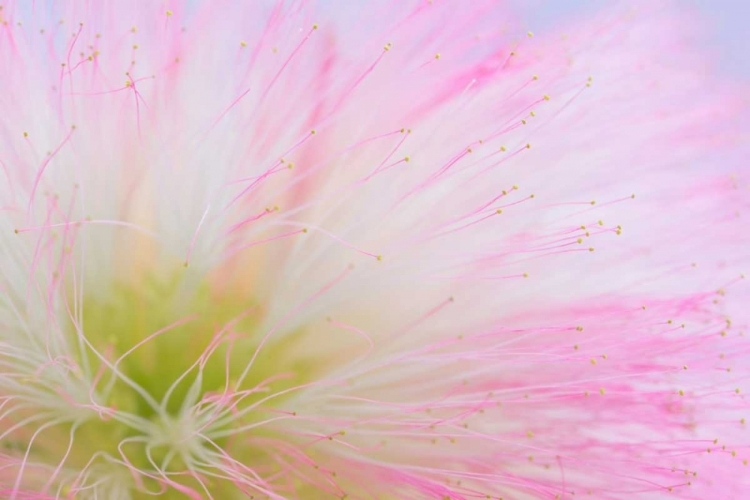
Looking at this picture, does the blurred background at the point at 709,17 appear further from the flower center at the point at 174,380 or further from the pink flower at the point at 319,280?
the flower center at the point at 174,380

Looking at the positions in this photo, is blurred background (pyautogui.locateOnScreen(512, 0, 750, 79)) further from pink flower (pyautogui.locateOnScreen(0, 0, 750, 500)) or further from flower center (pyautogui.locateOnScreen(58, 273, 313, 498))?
flower center (pyautogui.locateOnScreen(58, 273, 313, 498))

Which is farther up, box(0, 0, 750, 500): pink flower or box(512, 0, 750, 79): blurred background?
box(512, 0, 750, 79): blurred background

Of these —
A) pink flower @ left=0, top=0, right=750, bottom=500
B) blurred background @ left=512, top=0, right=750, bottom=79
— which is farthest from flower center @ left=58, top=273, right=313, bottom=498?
blurred background @ left=512, top=0, right=750, bottom=79

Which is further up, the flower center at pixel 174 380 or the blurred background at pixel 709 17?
the blurred background at pixel 709 17

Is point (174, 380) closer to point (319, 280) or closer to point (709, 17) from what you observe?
point (319, 280)

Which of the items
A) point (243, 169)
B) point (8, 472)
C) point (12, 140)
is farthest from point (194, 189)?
point (8, 472)

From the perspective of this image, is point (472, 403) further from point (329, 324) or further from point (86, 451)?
point (86, 451)

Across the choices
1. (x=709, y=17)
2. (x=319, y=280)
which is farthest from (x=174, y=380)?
(x=709, y=17)

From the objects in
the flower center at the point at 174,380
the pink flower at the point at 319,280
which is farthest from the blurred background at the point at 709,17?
the flower center at the point at 174,380

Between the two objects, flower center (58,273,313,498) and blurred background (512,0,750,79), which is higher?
blurred background (512,0,750,79)
